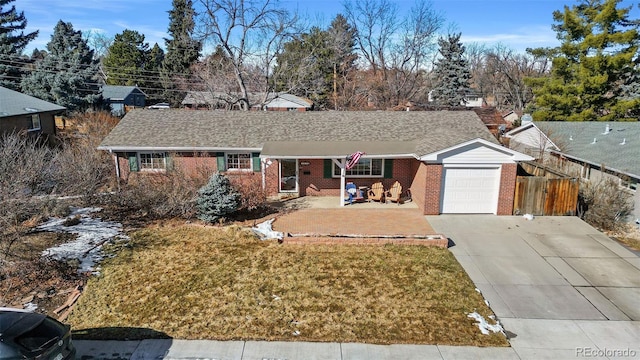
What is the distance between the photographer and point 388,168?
18641mm

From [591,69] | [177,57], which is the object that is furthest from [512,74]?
[177,57]

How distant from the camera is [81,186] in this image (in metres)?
16.8

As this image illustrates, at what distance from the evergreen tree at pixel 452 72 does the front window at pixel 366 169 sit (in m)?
33.7

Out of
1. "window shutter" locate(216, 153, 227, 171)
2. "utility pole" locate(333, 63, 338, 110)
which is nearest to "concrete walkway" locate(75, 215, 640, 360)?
"window shutter" locate(216, 153, 227, 171)

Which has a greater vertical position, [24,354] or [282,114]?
[282,114]

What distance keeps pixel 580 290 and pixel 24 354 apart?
40.8ft

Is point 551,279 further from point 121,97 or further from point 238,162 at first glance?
point 121,97

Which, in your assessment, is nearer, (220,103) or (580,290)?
(580,290)

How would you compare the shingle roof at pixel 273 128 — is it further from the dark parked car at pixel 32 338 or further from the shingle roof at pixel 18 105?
the dark parked car at pixel 32 338

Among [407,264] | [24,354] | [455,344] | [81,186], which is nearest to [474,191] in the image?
[407,264]

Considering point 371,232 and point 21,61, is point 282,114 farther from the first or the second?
point 21,61

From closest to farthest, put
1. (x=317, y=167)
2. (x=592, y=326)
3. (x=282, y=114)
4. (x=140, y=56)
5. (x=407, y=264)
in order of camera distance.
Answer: (x=592, y=326) < (x=407, y=264) < (x=317, y=167) < (x=282, y=114) < (x=140, y=56)

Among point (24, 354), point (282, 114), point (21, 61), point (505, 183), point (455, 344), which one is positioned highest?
point (21, 61)

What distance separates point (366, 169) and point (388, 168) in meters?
1.01
